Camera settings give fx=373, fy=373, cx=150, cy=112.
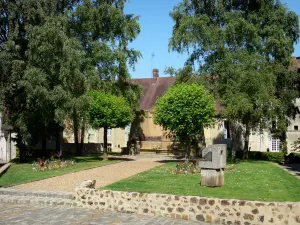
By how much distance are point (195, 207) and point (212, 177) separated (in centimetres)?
404

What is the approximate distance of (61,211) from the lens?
34.8 feet

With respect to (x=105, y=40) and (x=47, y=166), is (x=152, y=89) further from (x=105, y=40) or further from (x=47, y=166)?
(x=47, y=166)

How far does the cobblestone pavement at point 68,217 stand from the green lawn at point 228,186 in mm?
2582

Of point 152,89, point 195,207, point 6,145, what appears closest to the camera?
point 195,207

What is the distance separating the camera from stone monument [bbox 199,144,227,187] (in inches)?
523

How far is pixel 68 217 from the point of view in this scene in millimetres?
9867

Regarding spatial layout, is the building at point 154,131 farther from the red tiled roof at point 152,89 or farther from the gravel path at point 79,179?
the gravel path at point 79,179

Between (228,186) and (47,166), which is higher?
(47,166)

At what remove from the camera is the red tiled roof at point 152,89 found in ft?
126

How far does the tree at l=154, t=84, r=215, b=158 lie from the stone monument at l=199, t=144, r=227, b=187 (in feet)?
20.1

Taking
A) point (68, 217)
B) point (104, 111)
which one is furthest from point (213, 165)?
point (104, 111)

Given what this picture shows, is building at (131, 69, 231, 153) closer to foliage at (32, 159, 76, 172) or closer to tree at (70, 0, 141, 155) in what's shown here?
tree at (70, 0, 141, 155)

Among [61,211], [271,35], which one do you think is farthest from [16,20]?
[271,35]

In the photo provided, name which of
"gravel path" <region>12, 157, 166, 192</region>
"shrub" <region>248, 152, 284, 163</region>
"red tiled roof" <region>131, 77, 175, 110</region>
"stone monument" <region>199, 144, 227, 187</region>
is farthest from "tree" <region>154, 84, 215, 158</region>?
"red tiled roof" <region>131, 77, 175, 110</region>
